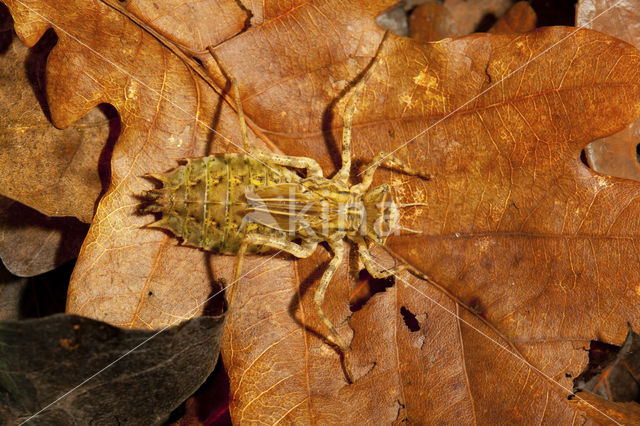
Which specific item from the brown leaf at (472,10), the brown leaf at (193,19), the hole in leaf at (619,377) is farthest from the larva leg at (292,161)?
the hole in leaf at (619,377)

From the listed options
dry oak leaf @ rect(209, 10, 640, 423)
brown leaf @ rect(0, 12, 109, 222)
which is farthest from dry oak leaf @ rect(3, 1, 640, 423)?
brown leaf @ rect(0, 12, 109, 222)

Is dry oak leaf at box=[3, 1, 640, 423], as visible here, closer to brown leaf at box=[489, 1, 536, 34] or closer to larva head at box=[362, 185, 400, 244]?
larva head at box=[362, 185, 400, 244]

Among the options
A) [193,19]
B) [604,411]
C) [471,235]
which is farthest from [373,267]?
[193,19]

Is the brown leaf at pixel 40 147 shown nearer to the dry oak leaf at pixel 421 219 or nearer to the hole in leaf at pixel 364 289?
the dry oak leaf at pixel 421 219

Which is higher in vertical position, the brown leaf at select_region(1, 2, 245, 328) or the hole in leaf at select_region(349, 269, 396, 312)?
the brown leaf at select_region(1, 2, 245, 328)

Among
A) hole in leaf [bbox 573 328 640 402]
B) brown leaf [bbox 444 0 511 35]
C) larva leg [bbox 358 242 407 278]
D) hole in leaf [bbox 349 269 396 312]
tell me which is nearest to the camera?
larva leg [bbox 358 242 407 278]

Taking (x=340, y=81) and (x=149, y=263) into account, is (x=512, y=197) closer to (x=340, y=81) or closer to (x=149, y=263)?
(x=340, y=81)
